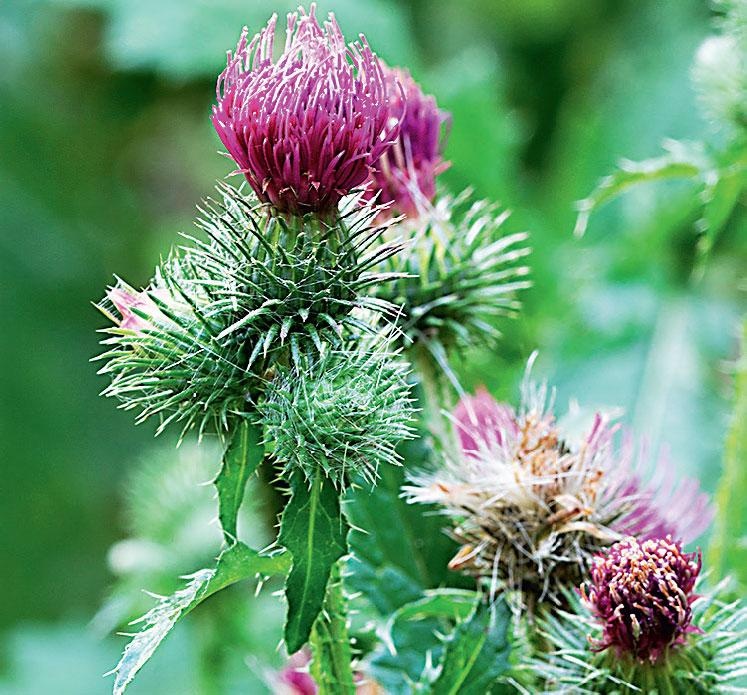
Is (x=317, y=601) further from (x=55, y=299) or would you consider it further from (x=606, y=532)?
(x=55, y=299)

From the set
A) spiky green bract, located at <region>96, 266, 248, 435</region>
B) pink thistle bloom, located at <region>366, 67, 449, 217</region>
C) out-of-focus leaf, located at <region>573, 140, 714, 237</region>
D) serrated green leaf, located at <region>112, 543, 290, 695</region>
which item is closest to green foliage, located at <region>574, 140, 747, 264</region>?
out-of-focus leaf, located at <region>573, 140, 714, 237</region>

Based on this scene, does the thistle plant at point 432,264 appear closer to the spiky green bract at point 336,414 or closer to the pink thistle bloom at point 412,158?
the pink thistle bloom at point 412,158

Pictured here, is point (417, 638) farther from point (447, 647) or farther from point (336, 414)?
point (336, 414)

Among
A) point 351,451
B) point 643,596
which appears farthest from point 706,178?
point 351,451

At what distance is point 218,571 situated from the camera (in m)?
1.67

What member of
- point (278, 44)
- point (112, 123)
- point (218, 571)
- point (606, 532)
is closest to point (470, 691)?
point (606, 532)

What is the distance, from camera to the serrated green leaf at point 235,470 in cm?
178

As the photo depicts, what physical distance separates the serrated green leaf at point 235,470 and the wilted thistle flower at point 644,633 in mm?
561

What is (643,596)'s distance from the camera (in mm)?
1766

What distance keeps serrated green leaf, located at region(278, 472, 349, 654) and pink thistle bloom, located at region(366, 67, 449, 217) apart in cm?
70

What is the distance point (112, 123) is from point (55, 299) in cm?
105

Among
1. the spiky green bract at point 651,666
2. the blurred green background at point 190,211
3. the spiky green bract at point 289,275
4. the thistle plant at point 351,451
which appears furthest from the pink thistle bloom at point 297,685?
the blurred green background at point 190,211

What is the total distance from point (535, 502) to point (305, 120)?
2.57 feet

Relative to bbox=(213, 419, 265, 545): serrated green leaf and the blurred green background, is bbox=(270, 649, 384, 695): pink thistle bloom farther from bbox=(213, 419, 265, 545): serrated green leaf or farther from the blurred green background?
the blurred green background
